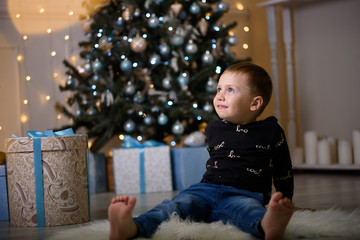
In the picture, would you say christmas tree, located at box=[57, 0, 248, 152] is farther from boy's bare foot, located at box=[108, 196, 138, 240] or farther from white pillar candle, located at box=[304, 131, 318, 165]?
boy's bare foot, located at box=[108, 196, 138, 240]

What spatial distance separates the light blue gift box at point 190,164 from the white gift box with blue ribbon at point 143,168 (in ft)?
0.19

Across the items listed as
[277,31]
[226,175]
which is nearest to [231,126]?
[226,175]

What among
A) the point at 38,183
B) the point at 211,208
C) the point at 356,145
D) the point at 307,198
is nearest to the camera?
the point at 211,208

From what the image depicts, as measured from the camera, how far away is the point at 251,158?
56.7 inches

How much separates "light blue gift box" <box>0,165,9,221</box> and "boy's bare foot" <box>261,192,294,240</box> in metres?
1.07

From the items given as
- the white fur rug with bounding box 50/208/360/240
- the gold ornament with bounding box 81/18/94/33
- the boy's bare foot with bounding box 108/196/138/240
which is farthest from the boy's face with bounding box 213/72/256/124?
the gold ornament with bounding box 81/18/94/33

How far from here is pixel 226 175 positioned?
1.44 metres

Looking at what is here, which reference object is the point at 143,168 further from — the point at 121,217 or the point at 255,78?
the point at 121,217

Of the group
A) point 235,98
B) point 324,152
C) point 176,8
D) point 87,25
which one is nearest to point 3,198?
point 235,98

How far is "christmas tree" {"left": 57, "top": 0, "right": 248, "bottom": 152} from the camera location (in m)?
2.68

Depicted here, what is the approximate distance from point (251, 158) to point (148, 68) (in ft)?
4.93

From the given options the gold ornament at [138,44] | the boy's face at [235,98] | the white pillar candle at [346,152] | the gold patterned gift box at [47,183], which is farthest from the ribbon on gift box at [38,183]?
the white pillar candle at [346,152]

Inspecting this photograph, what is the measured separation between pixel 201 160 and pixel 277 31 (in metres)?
1.40

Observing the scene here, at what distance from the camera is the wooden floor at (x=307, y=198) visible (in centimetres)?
156
